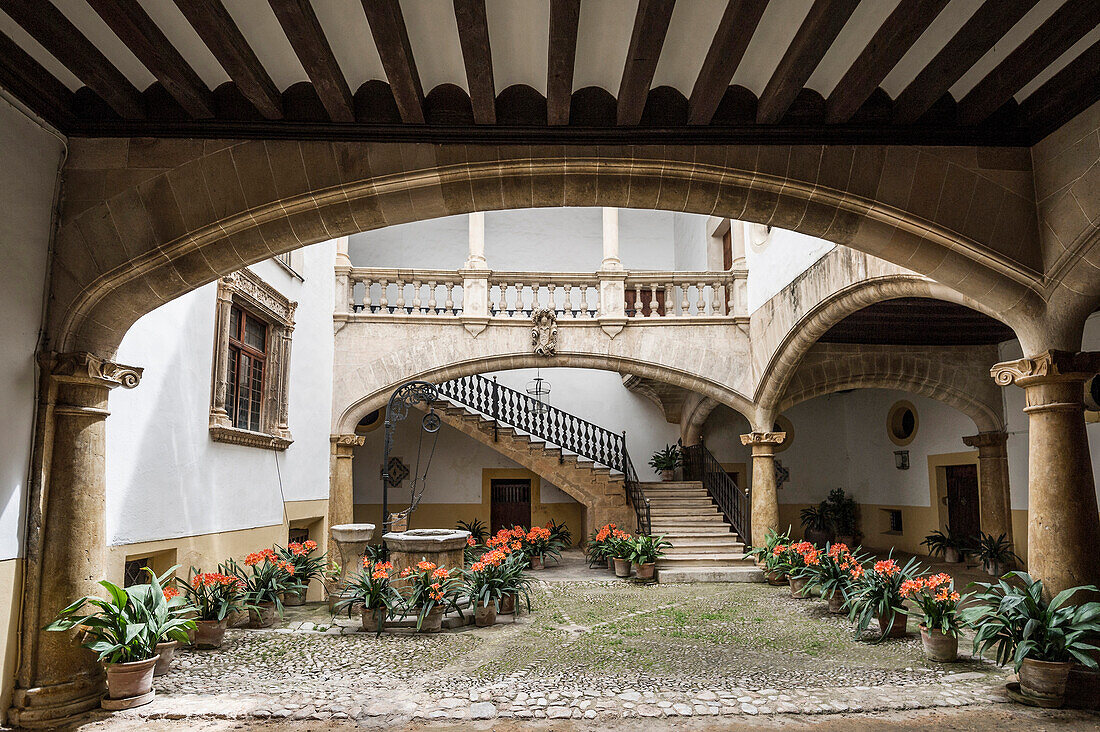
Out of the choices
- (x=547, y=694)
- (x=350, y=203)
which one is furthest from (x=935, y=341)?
(x=350, y=203)

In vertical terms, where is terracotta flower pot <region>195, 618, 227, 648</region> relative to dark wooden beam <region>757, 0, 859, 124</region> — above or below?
below

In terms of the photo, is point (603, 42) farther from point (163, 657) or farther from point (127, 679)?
point (163, 657)

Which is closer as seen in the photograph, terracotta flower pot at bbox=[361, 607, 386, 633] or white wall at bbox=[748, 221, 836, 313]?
terracotta flower pot at bbox=[361, 607, 386, 633]

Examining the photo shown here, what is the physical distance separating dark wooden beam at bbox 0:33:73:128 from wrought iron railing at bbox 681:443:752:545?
9897mm

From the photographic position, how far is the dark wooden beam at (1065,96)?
405 centimetres

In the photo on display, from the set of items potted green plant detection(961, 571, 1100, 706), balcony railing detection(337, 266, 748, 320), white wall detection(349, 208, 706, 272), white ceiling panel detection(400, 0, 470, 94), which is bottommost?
potted green plant detection(961, 571, 1100, 706)

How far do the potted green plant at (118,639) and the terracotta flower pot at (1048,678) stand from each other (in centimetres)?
537

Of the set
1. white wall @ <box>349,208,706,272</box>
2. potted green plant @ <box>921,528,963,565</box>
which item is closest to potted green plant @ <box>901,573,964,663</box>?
potted green plant @ <box>921,528,963,565</box>

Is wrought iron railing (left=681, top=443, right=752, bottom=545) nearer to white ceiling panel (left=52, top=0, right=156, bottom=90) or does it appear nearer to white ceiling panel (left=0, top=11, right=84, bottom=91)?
white ceiling panel (left=52, top=0, right=156, bottom=90)

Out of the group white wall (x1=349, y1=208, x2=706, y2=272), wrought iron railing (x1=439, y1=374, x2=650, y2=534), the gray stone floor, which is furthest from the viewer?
white wall (x1=349, y1=208, x2=706, y2=272)

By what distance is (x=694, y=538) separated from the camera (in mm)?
11836

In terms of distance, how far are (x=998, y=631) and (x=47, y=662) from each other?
5.81 meters

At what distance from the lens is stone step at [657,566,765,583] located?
1050cm

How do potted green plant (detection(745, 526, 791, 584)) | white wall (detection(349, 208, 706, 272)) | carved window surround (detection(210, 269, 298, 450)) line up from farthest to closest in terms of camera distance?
white wall (detection(349, 208, 706, 272)) → potted green plant (detection(745, 526, 791, 584)) → carved window surround (detection(210, 269, 298, 450))
